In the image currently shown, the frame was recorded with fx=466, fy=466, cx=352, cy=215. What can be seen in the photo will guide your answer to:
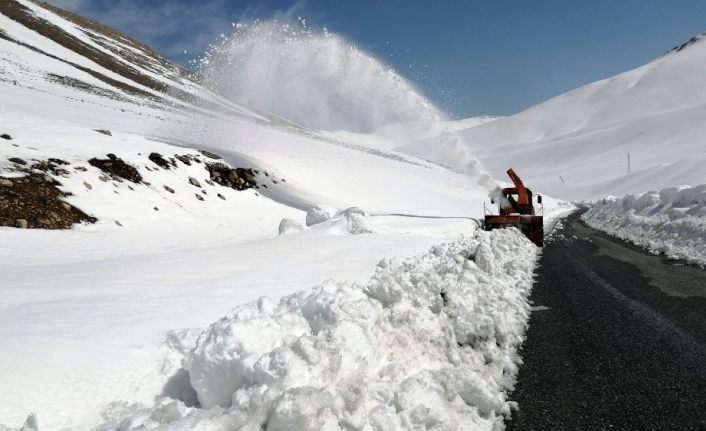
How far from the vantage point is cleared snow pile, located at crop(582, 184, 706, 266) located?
36.7 feet

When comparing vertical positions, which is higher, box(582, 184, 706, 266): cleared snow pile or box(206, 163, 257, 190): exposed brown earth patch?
box(206, 163, 257, 190): exposed brown earth patch

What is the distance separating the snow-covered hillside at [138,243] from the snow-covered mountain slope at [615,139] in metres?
54.6

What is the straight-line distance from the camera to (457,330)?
15.6 ft

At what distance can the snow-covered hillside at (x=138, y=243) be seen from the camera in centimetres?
324

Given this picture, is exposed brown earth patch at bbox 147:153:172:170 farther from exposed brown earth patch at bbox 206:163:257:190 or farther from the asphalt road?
the asphalt road

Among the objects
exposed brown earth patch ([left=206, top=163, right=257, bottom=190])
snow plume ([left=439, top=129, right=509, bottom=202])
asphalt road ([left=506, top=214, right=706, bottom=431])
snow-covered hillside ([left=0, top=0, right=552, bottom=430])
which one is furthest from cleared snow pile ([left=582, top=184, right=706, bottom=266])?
exposed brown earth patch ([left=206, top=163, right=257, bottom=190])

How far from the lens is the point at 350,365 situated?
3363 mm

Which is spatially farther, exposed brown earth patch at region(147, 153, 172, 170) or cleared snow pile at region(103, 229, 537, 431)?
exposed brown earth patch at region(147, 153, 172, 170)

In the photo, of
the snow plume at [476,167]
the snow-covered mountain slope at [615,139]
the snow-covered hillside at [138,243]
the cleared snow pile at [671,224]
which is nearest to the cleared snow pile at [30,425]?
the snow-covered hillside at [138,243]

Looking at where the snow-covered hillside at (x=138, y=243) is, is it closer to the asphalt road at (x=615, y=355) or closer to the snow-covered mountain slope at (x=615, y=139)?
the asphalt road at (x=615, y=355)

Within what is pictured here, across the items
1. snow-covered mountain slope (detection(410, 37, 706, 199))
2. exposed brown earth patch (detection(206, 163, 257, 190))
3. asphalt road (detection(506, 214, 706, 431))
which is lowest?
asphalt road (detection(506, 214, 706, 431))

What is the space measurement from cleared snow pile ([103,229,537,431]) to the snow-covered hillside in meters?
0.24

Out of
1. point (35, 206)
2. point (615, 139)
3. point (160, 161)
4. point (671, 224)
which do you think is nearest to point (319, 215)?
point (160, 161)

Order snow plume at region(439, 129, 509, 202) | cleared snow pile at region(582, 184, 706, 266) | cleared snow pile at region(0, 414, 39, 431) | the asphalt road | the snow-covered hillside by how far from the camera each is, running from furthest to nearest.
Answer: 1. snow plume at region(439, 129, 509, 202)
2. cleared snow pile at region(582, 184, 706, 266)
3. the asphalt road
4. the snow-covered hillside
5. cleared snow pile at region(0, 414, 39, 431)
